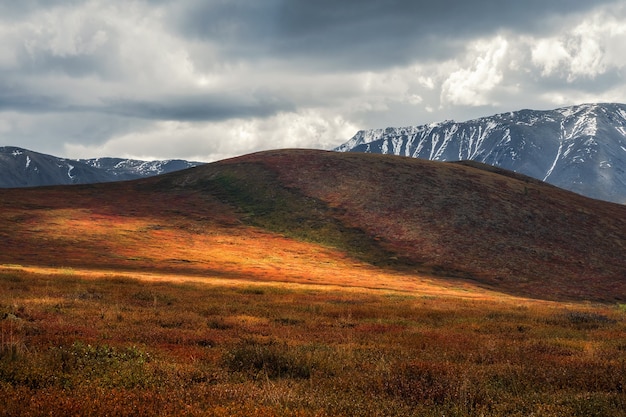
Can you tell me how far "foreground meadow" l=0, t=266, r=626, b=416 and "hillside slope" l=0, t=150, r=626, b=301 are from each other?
36743mm

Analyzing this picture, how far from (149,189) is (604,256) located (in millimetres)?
89027

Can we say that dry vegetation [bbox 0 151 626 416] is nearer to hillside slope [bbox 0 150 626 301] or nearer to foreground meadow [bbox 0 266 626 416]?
foreground meadow [bbox 0 266 626 416]

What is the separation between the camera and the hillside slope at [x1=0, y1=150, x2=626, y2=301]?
200ft

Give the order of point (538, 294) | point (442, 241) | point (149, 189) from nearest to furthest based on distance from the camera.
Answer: point (538, 294)
point (442, 241)
point (149, 189)

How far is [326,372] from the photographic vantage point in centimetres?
977

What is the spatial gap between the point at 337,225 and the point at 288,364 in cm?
7213

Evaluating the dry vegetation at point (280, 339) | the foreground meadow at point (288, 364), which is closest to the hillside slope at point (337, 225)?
the dry vegetation at point (280, 339)

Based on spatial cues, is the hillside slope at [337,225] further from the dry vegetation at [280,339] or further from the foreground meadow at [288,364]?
the foreground meadow at [288,364]

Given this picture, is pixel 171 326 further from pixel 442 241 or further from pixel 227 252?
pixel 442 241

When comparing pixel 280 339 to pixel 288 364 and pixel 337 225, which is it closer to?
pixel 288 364

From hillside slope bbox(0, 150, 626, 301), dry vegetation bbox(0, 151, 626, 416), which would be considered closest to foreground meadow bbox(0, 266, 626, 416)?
dry vegetation bbox(0, 151, 626, 416)

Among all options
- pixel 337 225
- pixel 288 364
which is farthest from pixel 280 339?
pixel 337 225

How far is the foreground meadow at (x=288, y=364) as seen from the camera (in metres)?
6.91

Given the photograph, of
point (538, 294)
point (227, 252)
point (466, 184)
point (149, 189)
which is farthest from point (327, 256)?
point (149, 189)
